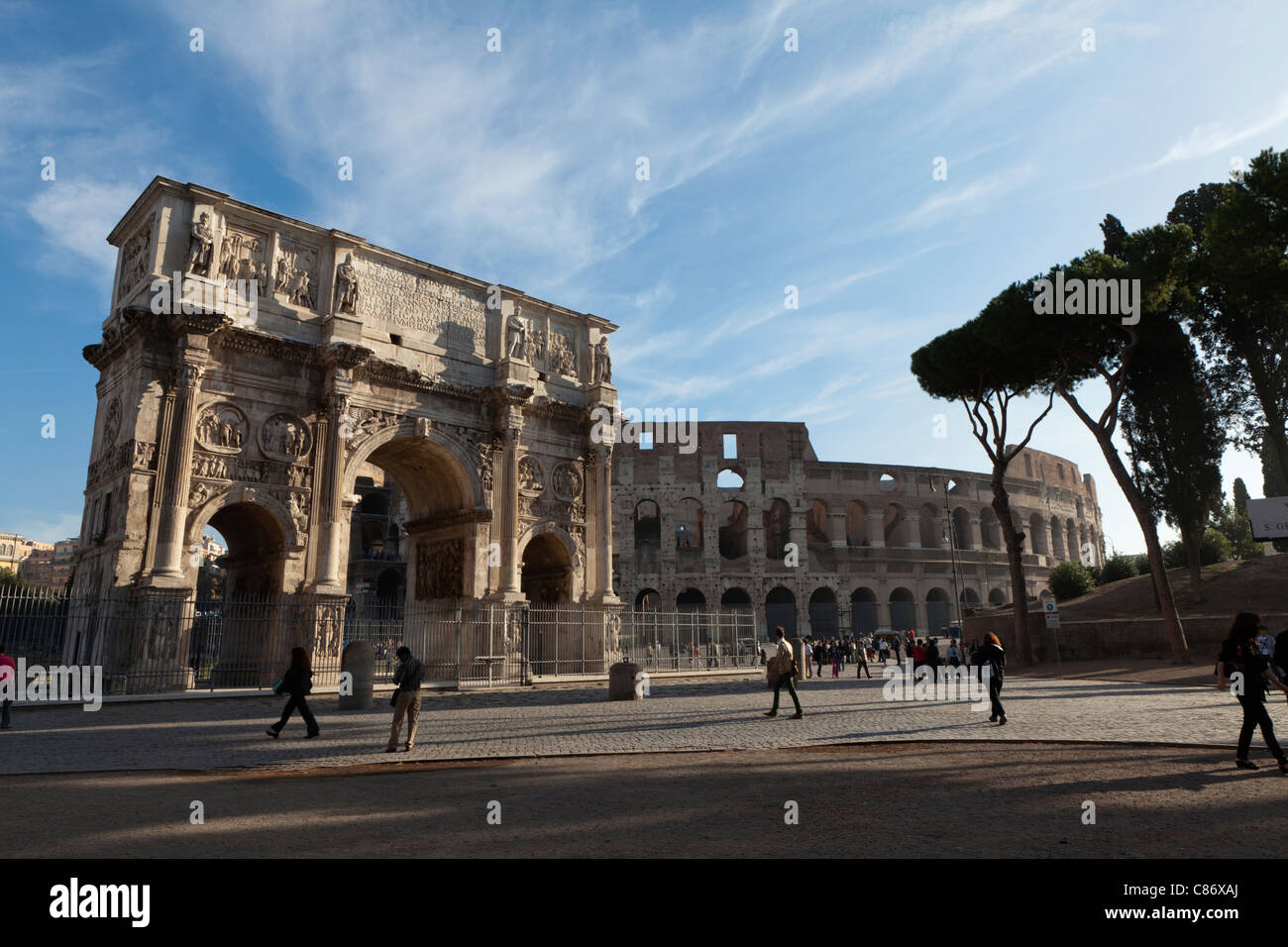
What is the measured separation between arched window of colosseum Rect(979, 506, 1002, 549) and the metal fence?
31323 mm

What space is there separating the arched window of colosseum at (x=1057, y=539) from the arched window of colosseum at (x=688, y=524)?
24340 millimetres

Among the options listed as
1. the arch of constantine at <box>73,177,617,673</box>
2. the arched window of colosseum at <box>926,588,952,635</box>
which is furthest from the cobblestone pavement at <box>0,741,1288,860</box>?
the arched window of colosseum at <box>926,588,952,635</box>

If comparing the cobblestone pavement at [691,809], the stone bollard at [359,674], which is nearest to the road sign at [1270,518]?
the cobblestone pavement at [691,809]

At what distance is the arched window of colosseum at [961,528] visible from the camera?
47.7 meters

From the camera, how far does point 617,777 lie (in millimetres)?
6848

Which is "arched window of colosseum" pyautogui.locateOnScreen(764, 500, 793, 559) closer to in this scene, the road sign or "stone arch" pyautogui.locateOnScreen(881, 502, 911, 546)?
"stone arch" pyautogui.locateOnScreen(881, 502, 911, 546)

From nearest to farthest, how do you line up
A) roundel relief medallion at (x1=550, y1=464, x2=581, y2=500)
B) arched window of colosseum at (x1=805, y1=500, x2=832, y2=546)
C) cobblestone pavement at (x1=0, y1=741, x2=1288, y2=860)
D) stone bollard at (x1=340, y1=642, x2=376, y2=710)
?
cobblestone pavement at (x1=0, y1=741, x2=1288, y2=860) < stone bollard at (x1=340, y1=642, x2=376, y2=710) < roundel relief medallion at (x1=550, y1=464, x2=581, y2=500) < arched window of colosseum at (x1=805, y1=500, x2=832, y2=546)

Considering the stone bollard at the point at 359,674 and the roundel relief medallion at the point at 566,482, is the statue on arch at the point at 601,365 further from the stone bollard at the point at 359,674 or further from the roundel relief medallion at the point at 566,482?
the stone bollard at the point at 359,674

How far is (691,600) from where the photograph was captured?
140ft

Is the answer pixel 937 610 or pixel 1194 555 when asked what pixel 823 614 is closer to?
pixel 937 610

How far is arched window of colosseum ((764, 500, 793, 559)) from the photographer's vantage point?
142 feet
